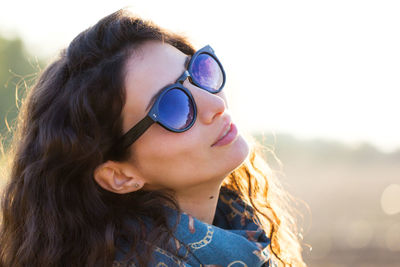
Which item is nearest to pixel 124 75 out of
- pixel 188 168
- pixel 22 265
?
pixel 188 168

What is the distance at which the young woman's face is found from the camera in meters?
2.13

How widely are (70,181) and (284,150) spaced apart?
2223 cm

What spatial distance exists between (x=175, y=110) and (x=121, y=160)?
1.16 ft

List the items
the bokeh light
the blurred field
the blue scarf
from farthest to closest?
1. the bokeh light
2. the blurred field
3. the blue scarf

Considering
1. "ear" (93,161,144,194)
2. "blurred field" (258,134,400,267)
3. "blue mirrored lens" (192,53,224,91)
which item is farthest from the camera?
"blurred field" (258,134,400,267)

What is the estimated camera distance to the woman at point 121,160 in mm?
2070

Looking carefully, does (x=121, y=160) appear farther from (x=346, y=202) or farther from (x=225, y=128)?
(x=346, y=202)

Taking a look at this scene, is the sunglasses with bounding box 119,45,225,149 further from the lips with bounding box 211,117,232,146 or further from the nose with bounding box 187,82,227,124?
the lips with bounding box 211,117,232,146

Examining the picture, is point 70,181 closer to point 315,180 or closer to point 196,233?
point 196,233

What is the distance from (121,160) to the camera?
2180 mm

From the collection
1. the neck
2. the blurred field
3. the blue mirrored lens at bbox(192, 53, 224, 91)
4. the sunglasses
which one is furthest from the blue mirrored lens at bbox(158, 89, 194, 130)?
the blurred field

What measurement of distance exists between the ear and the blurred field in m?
1.11

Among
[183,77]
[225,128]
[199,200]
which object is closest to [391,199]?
[199,200]

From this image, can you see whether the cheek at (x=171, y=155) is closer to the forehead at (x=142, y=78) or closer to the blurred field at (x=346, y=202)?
the forehead at (x=142, y=78)
